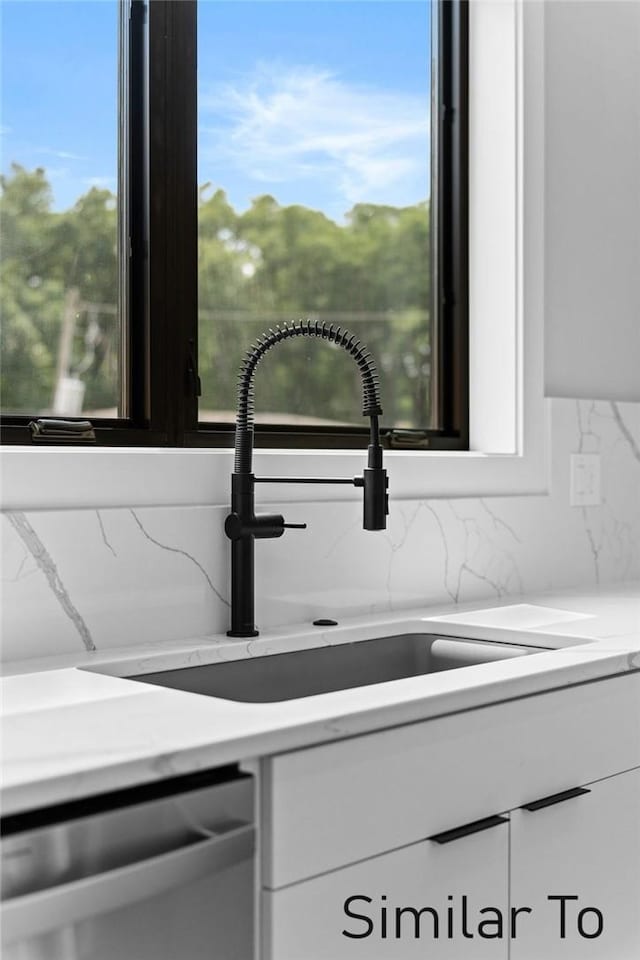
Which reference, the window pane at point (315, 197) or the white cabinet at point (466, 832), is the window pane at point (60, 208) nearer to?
the window pane at point (315, 197)

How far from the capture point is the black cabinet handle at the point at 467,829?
1.30 meters

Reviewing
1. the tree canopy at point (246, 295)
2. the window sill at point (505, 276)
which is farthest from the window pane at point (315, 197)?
the window sill at point (505, 276)

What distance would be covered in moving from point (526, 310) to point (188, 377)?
0.81 metres

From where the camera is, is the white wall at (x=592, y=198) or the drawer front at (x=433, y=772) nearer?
the drawer front at (x=433, y=772)

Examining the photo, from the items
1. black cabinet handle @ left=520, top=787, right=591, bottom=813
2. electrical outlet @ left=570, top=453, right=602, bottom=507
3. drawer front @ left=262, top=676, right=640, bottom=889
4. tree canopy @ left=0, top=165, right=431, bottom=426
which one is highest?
tree canopy @ left=0, top=165, right=431, bottom=426

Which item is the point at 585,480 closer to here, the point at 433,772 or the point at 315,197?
the point at 315,197

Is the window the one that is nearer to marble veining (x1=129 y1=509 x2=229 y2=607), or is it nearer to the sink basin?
marble veining (x1=129 y1=509 x2=229 y2=607)

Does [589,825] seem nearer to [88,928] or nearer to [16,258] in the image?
[88,928]

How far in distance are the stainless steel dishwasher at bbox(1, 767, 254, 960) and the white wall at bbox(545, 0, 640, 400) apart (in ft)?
5.16

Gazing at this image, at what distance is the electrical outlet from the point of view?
96.0 inches

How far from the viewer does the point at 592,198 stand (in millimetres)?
2514

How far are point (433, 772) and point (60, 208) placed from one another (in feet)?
3.61

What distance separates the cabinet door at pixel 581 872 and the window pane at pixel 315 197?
933mm

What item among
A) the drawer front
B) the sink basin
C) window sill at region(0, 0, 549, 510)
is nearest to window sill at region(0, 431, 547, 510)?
window sill at region(0, 0, 549, 510)
